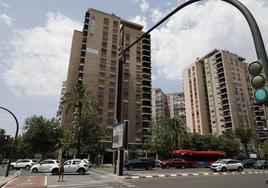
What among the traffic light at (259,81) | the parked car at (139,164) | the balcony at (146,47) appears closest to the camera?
the traffic light at (259,81)

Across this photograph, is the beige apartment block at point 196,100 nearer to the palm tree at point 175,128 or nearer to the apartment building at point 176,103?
the apartment building at point 176,103

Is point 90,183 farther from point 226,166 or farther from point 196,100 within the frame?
point 196,100

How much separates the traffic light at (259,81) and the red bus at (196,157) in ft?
144

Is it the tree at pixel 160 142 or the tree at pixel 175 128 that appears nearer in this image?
the tree at pixel 175 128

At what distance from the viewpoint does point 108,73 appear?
80.0 m

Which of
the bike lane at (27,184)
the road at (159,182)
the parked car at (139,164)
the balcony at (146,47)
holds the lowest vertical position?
the bike lane at (27,184)

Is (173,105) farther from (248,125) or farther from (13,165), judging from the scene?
(13,165)

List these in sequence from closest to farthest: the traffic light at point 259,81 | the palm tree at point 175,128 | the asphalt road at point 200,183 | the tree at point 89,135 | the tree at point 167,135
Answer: the traffic light at point 259,81 → the asphalt road at point 200,183 → the tree at point 89,135 → the palm tree at point 175,128 → the tree at point 167,135

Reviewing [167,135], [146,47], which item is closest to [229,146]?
[167,135]

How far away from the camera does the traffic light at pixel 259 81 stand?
4.46 metres

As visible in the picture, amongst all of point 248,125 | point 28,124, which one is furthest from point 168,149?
point 248,125

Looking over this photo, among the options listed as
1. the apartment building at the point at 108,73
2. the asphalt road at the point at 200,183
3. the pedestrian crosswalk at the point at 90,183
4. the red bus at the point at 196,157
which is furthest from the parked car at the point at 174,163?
the apartment building at the point at 108,73

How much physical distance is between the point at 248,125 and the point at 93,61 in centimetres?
6233

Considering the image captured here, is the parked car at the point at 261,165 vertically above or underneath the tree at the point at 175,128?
underneath
